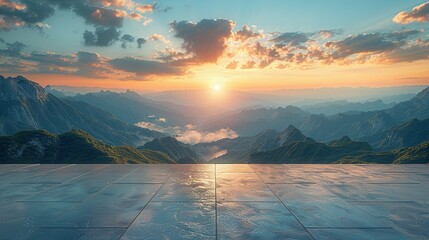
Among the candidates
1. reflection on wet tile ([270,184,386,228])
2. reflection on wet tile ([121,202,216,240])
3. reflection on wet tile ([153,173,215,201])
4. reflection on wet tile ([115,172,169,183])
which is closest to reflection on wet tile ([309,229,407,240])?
reflection on wet tile ([270,184,386,228])

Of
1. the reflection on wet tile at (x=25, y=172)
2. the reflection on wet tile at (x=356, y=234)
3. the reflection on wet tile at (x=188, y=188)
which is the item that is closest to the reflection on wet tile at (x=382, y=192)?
the reflection on wet tile at (x=356, y=234)

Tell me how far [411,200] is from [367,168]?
6180 millimetres

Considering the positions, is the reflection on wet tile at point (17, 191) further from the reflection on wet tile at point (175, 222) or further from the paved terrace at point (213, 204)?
the reflection on wet tile at point (175, 222)

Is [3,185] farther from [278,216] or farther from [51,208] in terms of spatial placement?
[278,216]

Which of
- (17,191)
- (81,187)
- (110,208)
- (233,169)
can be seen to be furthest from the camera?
(233,169)

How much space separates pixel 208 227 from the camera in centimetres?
759

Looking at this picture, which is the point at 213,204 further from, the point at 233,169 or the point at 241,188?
the point at 233,169

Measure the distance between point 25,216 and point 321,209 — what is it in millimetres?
8225

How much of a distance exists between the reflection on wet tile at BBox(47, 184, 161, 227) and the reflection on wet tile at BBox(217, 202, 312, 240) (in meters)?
2.47

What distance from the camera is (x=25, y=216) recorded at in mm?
8438

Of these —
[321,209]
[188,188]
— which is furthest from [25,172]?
[321,209]

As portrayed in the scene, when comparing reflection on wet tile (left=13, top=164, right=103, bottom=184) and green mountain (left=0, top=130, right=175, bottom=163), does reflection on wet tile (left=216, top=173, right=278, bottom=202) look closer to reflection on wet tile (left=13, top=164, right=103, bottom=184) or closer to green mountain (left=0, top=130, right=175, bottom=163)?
reflection on wet tile (left=13, top=164, right=103, bottom=184)

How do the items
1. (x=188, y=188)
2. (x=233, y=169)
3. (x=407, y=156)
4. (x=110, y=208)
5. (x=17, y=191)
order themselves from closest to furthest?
(x=110, y=208), (x=17, y=191), (x=188, y=188), (x=233, y=169), (x=407, y=156)

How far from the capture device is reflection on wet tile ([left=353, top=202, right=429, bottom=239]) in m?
7.54
